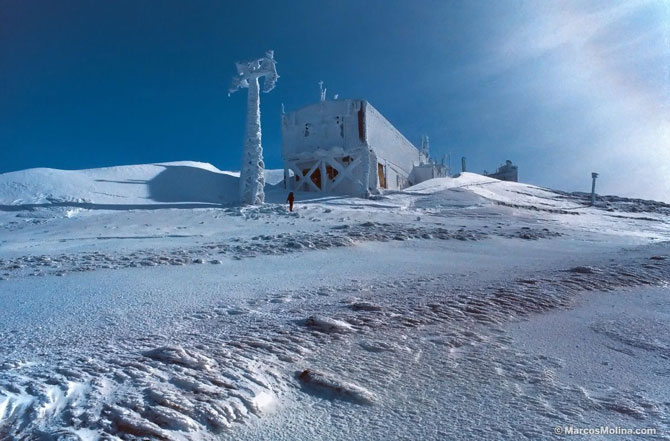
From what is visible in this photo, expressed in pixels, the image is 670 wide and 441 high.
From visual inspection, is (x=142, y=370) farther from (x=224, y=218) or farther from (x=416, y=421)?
(x=224, y=218)

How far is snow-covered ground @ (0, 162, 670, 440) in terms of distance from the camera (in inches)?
82.0

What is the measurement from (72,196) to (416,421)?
65.4 feet

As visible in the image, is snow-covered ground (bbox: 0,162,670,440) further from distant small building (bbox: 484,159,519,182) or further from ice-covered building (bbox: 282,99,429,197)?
distant small building (bbox: 484,159,519,182)

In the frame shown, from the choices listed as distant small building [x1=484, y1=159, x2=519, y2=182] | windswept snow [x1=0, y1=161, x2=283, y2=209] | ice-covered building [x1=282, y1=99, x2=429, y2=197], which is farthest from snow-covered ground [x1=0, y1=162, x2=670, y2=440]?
distant small building [x1=484, y1=159, x2=519, y2=182]

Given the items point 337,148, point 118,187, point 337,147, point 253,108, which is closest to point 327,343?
point 253,108

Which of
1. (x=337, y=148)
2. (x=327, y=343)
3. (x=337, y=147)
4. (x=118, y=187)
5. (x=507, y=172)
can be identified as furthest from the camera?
(x=507, y=172)

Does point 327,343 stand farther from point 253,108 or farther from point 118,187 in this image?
point 118,187

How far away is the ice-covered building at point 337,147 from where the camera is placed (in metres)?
25.2

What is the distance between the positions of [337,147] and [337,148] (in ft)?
0.44

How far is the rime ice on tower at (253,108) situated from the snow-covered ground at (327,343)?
11.4 meters

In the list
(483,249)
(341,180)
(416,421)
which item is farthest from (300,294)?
(341,180)

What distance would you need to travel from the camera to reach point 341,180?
83.7 feet

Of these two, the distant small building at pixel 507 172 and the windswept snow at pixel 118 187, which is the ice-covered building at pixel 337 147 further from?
the distant small building at pixel 507 172

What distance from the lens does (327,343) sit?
308cm
